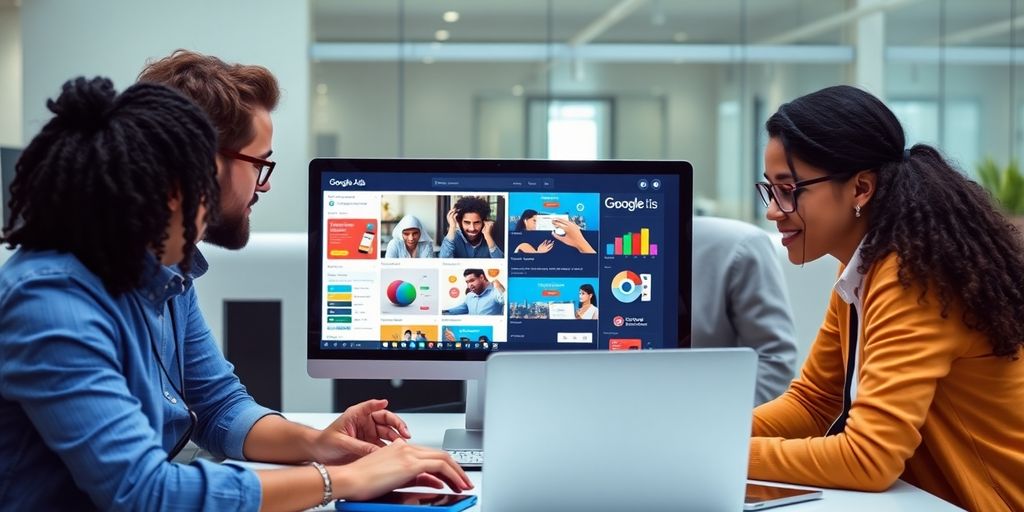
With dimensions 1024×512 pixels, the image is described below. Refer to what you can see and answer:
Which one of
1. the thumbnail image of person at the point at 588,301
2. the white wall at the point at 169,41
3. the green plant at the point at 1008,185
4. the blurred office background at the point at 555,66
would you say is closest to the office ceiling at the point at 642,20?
the blurred office background at the point at 555,66

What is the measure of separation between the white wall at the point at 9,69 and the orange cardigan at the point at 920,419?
348 inches

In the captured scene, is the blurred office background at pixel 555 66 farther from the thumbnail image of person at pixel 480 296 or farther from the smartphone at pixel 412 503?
the smartphone at pixel 412 503

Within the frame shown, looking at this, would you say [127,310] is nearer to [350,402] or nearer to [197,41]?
[350,402]

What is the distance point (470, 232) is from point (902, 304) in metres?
0.75

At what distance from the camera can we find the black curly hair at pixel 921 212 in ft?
5.40

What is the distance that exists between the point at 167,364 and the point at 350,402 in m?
1.45

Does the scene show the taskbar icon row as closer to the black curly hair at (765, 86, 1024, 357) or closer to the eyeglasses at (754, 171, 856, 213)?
the eyeglasses at (754, 171, 856, 213)

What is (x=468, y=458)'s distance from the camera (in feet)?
5.87

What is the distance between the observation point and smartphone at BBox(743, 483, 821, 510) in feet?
4.93

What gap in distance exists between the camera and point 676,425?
1.27 m

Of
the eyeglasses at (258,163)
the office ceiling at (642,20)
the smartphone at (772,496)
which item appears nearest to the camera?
the smartphone at (772,496)

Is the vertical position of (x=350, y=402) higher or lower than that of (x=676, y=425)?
lower

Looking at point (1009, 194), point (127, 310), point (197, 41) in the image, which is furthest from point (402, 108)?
point (127, 310)

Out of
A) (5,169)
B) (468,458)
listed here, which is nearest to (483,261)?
(468,458)
